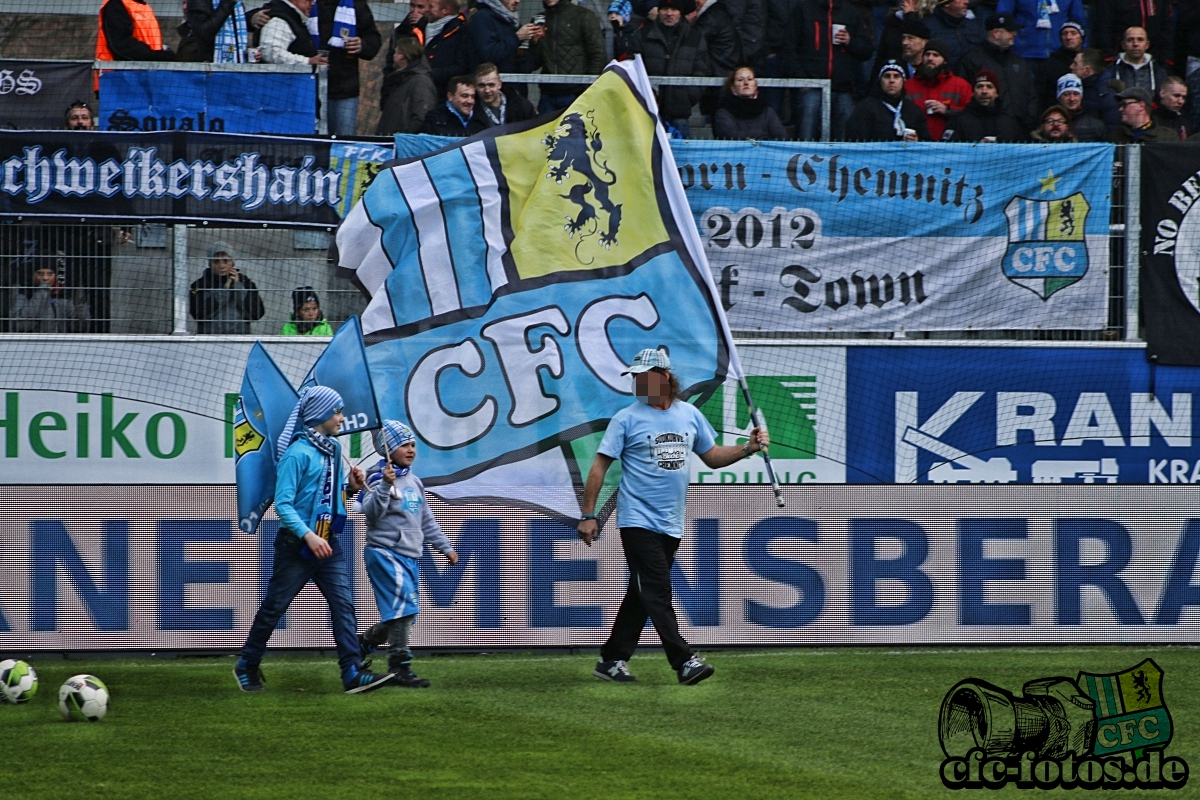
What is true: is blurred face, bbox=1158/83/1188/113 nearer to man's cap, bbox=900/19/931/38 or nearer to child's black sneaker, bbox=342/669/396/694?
man's cap, bbox=900/19/931/38

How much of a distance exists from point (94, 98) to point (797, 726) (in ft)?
28.6

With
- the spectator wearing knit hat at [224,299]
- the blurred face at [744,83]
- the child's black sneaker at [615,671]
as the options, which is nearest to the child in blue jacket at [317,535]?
the child's black sneaker at [615,671]

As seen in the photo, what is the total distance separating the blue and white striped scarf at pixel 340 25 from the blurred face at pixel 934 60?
5.28 m

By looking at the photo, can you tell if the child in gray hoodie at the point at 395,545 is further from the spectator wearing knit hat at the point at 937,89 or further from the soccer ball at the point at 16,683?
the spectator wearing knit hat at the point at 937,89

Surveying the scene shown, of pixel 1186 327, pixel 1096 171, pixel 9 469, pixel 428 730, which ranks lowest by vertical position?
pixel 428 730

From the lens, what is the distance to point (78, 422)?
42.1 feet

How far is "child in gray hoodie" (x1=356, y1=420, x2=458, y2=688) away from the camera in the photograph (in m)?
9.03

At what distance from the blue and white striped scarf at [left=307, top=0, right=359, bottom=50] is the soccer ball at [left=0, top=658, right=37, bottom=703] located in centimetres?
688

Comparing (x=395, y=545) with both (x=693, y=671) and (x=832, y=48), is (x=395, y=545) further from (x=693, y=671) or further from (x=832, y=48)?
(x=832, y=48)

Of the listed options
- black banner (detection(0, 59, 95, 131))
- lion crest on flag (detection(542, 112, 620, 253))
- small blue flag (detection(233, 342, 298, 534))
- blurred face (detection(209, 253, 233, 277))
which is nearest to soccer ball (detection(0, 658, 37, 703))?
small blue flag (detection(233, 342, 298, 534))

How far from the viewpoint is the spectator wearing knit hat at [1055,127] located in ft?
46.2

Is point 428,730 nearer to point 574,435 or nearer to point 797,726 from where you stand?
point 797,726

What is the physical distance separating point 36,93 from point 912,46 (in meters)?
8.03

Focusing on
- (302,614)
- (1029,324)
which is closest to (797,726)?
(302,614)
